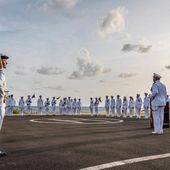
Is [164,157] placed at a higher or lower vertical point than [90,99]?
lower

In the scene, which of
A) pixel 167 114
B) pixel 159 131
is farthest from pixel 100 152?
pixel 167 114

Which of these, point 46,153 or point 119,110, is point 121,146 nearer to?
point 46,153

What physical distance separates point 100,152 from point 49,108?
43575mm

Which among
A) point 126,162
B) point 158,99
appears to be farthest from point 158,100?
point 126,162

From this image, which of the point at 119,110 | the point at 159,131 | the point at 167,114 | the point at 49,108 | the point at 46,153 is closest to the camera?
the point at 46,153

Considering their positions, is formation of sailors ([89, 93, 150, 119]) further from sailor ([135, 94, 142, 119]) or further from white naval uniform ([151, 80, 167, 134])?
white naval uniform ([151, 80, 167, 134])

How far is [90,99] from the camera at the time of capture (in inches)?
2096

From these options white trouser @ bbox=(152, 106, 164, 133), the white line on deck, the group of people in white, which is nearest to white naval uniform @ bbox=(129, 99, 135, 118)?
the group of people in white

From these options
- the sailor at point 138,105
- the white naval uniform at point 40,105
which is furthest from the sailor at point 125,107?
the white naval uniform at point 40,105

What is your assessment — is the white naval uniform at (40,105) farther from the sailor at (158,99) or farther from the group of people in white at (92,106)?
the sailor at (158,99)

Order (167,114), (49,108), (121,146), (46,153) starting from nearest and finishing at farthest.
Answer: (46,153) < (121,146) < (167,114) < (49,108)

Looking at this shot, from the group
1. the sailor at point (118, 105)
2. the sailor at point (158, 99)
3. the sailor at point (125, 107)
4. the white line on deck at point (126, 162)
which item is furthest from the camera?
the sailor at point (118, 105)

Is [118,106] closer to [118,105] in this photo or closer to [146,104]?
[118,105]

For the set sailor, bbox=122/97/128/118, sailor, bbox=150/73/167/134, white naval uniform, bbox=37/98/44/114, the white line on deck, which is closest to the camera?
the white line on deck
